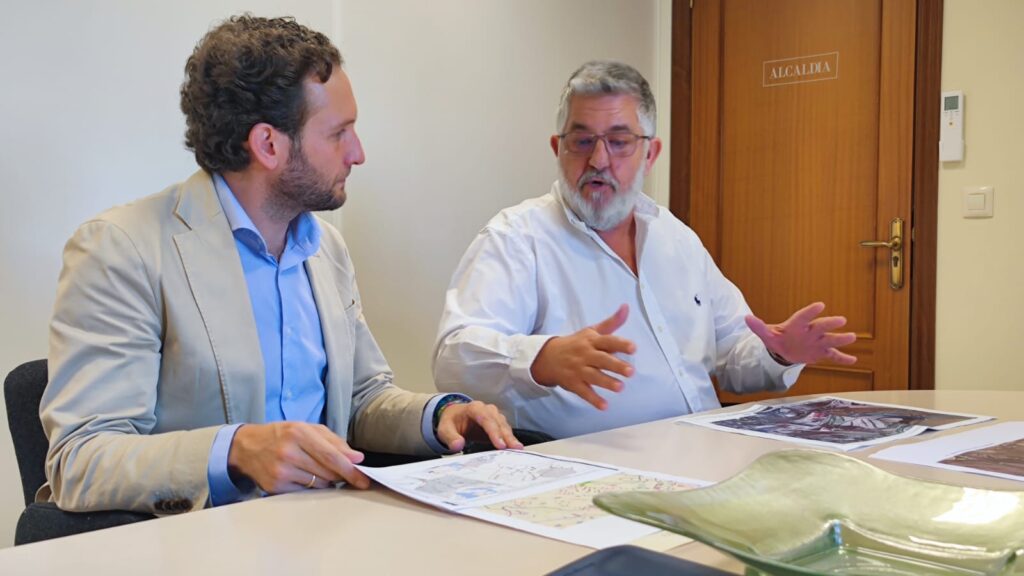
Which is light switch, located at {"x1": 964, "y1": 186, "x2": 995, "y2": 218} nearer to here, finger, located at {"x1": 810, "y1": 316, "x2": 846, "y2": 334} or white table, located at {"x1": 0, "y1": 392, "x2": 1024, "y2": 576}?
finger, located at {"x1": 810, "y1": 316, "x2": 846, "y2": 334}

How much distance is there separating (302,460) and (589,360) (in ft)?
2.03

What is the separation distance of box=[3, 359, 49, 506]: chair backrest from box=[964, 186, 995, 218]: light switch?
331 cm

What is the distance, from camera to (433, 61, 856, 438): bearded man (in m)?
2.02

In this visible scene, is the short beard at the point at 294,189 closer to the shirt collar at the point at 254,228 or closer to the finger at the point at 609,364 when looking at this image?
the shirt collar at the point at 254,228

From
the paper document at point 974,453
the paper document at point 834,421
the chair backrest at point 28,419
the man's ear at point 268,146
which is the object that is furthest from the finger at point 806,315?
the chair backrest at point 28,419

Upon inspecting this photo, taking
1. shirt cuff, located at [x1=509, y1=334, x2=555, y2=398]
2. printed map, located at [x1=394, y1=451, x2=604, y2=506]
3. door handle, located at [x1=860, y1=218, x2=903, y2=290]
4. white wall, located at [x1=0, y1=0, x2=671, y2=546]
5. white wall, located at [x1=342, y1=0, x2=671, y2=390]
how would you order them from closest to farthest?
1. printed map, located at [x1=394, y1=451, x2=604, y2=506]
2. shirt cuff, located at [x1=509, y1=334, x2=555, y2=398]
3. white wall, located at [x1=0, y1=0, x2=671, y2=546]
4. white wall, located at [x1=342, y1=0, x2=671, y2=390]
5. door handle, located at [x1=860, y1=218, x2=903, y2=290]

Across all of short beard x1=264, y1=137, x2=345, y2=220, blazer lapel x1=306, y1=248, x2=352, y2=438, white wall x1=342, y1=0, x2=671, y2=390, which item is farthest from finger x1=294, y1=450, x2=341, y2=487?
white wall x1=342, y1=0, x2=671, y2=390

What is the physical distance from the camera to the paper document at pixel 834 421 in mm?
1531

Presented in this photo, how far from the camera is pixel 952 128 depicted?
3561 millimetres

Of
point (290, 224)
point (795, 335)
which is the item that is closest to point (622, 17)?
point (795, 335)

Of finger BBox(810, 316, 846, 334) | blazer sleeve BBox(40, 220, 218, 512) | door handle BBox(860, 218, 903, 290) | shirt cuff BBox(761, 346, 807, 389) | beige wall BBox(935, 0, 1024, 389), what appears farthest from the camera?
door handle BBox(860, 218, 903, 290)

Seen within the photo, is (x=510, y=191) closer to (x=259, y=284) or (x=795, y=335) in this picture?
(x=795, y=335)

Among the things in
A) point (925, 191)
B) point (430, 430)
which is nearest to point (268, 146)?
point (430, 430)

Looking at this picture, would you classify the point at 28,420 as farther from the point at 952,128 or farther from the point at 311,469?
the point at 952,128
